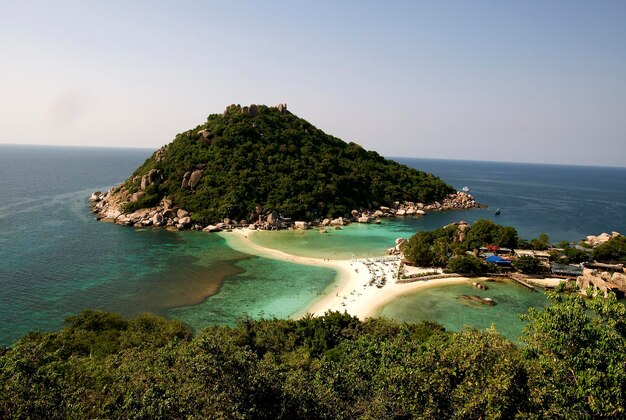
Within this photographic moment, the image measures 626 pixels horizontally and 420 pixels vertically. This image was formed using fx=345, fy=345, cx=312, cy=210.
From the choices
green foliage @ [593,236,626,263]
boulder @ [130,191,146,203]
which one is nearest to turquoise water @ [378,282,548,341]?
green foliage @ [593,236,626,263]

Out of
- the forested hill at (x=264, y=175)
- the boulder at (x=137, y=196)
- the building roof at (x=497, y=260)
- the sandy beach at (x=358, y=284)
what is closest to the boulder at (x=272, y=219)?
the forested hill at (x=264, y=175)

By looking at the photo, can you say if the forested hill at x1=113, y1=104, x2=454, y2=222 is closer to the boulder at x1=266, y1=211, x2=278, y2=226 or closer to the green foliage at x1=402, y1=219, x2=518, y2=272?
the boulder at x1=266, y1=211, x2=278, y2=226

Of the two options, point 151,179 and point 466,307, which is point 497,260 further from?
point 151,179

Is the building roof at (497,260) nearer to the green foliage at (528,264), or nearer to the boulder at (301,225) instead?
the green foliage at (528,264)

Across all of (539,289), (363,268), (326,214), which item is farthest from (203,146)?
(539,289)

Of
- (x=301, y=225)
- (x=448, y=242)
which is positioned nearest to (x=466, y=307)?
(x=448, y=242)

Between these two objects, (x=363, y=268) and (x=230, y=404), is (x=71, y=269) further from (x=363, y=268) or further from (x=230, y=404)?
(x=230, y=404)
